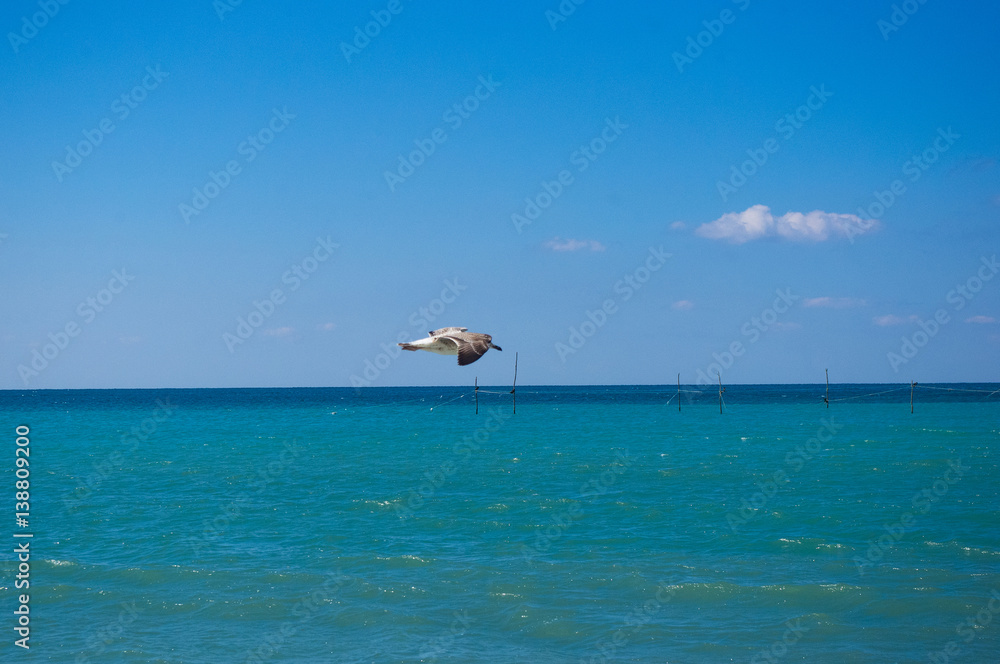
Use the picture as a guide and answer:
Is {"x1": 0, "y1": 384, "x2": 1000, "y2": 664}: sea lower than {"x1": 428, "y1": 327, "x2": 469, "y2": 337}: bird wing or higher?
lower

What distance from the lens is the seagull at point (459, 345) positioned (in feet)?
26.3

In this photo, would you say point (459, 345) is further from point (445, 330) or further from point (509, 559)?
point (509, 559)

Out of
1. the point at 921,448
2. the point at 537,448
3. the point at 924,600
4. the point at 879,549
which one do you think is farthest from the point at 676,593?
the point at 921,448

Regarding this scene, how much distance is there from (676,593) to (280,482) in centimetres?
1594

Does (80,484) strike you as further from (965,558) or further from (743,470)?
(965,558)

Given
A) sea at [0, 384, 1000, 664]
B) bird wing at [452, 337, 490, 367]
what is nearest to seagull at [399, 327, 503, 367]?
bird wing at [452, 337, 490, 367]

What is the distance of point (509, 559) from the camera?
53.0 ft

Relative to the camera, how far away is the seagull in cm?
802

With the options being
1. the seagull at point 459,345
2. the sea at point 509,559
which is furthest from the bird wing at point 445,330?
the sea at point 509,559

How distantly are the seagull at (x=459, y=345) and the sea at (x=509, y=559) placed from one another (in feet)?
17.3

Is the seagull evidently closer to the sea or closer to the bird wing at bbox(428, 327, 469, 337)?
the bird wing at bbox(428, 327, 469, 337)

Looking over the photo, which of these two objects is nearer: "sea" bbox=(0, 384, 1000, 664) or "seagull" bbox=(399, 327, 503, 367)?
"seagull" bbox=(399, 327, 503, 367)

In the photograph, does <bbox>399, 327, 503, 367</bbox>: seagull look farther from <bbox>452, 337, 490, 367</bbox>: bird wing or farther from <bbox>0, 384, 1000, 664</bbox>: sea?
<bbox>0, 384, 1000, 664</bbox>: sea

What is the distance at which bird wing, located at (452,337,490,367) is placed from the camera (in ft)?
26.1
